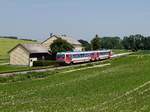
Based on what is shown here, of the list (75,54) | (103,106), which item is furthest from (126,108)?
(75,54)

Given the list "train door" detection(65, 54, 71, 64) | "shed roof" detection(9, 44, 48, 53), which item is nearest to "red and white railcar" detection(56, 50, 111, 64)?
"train door" detection(65, 54, 71, 64)

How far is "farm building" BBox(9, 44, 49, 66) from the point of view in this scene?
92.9 m

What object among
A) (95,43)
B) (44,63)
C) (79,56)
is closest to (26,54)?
(44,63)

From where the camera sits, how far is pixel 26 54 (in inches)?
3684

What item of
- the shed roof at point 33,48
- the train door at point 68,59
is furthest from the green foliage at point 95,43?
the train door at point 68,59

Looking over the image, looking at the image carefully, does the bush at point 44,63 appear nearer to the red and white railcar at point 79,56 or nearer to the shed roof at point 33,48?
the red and white railcar at point 79,56

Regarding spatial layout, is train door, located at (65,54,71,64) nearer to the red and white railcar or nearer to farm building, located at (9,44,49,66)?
the red and white railcar

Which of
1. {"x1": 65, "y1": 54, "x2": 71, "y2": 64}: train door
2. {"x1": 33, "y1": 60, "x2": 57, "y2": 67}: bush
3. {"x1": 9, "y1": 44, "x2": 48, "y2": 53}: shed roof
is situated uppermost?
{"x1": 9, "y1": 44, "x2": 48, "y2": 53}: shed roof

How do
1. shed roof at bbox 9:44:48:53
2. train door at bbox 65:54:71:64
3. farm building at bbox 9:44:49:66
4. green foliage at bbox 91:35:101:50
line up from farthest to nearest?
green foliage at bbox 91:35:101:50
shed roof at bbox 9:44:48:53
farm building at bbox 9:44:49:66
train door at bbox 65:54:71:64

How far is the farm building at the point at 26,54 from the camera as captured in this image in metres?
92.9

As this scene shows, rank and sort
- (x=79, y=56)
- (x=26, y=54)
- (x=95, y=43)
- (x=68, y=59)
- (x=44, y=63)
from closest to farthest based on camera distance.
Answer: (x=68, y=59)
(x=44, y=63)
(x=79, y=56)
(x=26, y=54)
(x=95, y=43)

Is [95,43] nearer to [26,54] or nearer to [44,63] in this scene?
[26,54]

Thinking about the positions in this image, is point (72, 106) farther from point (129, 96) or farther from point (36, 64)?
point (36, 64)

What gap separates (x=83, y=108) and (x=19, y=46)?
242 feet
